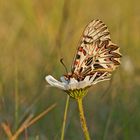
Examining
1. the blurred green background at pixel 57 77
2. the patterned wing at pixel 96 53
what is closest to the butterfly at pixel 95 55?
the patterned wing at pixel 96 53

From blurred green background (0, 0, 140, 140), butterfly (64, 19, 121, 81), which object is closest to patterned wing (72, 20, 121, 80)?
butterfly (64, 19, 121, 81)

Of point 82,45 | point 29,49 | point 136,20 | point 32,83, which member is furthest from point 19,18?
point 82,45

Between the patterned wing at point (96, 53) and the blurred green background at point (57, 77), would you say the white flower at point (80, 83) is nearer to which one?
the patterned wing at point (96, 53)

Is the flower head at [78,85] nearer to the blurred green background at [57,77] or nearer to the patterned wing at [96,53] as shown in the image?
the patterned wing at [96,53]

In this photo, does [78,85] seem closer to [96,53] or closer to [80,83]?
[80,83]

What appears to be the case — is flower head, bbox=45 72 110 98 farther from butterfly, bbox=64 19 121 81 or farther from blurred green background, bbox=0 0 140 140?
blurred green background, bbox=0 0 140 140

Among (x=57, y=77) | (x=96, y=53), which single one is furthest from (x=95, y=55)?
(x=57, y=77)

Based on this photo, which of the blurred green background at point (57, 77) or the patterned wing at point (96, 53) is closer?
the patterned wing at point (96, 53)

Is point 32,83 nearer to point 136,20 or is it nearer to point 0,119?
point 0,119

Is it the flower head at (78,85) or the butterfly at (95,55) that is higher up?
the butterfly at (95,55)
